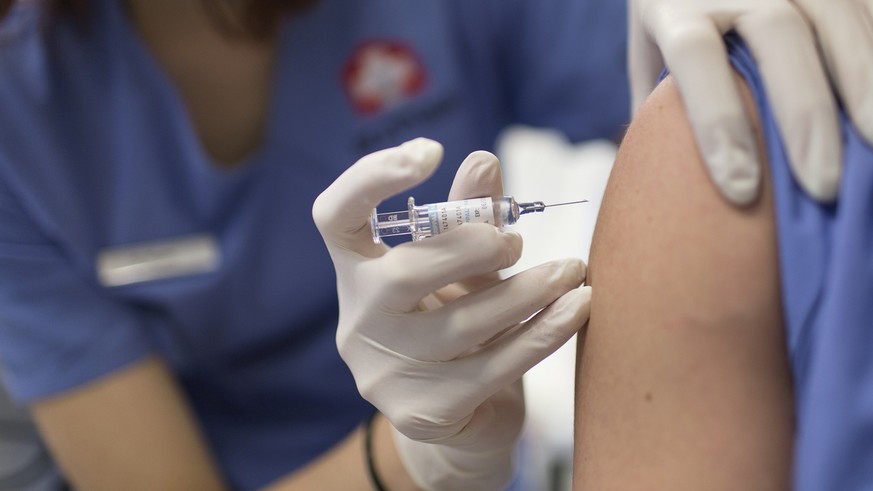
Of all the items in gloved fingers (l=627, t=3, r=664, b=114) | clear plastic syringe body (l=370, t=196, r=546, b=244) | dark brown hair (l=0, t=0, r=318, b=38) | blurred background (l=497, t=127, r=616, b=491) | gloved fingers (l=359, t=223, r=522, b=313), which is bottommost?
blurred background (l=497, t=127, r=616, b=491)

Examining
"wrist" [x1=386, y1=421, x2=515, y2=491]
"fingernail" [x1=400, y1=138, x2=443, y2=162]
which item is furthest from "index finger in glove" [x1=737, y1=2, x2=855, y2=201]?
"wrist" [x1=386, y1=421, x2=515, y2=491]

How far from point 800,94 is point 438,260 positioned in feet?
1.13

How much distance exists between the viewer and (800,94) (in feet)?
2.11

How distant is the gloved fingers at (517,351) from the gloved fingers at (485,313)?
0.01 metres

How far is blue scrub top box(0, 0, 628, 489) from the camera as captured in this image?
110 centimetres

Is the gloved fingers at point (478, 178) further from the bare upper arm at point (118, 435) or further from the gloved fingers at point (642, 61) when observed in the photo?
the bare upper arm at point (118, 435)

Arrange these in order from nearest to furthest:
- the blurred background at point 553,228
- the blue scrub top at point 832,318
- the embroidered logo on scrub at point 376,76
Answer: the blue scrub top at point 832,318, the embroidered logo on scrub at point 376,76, the blurred background at point 553,228

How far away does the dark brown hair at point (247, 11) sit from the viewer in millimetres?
1122

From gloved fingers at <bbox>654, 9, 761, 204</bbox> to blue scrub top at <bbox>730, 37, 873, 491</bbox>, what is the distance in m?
0.04

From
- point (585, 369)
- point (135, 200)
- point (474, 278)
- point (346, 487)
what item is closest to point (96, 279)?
point (135, 200)

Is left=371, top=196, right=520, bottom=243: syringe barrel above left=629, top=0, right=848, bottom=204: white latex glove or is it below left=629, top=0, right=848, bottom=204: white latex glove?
below

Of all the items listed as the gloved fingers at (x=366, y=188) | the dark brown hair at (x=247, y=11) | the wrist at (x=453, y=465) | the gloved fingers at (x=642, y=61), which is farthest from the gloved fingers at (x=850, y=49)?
the dark brown hair at (x=247, y=11)

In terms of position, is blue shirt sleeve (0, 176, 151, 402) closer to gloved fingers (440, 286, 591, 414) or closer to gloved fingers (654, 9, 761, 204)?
gloved fingers (440, 286, 591, 414)

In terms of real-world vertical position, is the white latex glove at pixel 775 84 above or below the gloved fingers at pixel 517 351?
above
